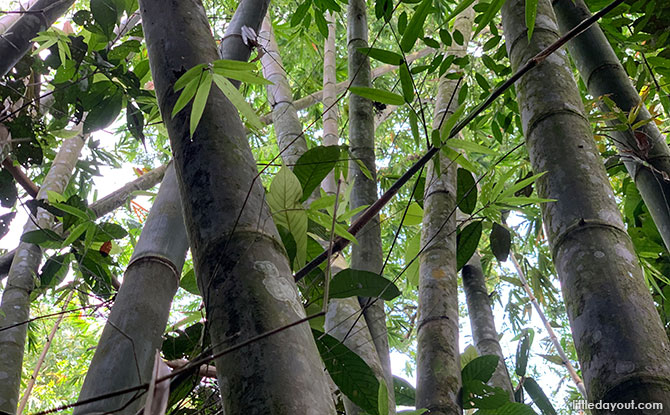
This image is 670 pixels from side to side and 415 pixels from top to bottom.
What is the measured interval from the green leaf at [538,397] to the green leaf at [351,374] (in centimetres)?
67

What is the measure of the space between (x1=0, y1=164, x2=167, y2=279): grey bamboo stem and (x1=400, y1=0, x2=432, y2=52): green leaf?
114 centimetres

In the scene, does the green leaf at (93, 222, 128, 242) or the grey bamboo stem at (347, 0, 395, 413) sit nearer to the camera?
the grey bamboo stem at (347, 0, 395, 413)

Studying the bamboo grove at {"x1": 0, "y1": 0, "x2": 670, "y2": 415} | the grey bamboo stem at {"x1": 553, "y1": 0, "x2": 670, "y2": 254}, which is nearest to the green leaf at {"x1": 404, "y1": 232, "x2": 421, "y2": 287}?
the bamboo grove at {"x1": 0, "y1": 0, "x2": 670, "y2": 415}

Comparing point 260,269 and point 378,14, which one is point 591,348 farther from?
point 378,14

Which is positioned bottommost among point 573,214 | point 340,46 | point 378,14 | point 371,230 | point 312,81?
point 573,214

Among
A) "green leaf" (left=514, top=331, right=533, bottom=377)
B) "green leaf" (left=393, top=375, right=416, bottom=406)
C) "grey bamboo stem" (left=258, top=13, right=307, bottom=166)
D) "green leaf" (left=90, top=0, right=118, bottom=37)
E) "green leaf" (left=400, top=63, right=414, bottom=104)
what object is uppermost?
"grey bamboo stem" (left=258, top=13, right=307, bottom=166)

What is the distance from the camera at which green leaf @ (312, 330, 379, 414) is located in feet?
2.30

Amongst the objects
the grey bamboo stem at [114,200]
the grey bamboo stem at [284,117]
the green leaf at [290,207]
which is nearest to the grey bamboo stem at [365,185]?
the green leaf at [290,207]

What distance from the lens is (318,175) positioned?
76 cm

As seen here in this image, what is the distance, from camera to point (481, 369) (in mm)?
914

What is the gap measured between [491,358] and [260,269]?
606 mm

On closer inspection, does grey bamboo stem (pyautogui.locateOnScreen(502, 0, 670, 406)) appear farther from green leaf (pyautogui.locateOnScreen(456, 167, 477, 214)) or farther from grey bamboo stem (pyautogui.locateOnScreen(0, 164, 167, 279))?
grey bamboo stem (pyautogui.locateOnScreen(0, 164, 167, 279))

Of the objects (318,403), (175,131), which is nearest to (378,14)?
(175,131)

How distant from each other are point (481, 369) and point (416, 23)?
0.60m
